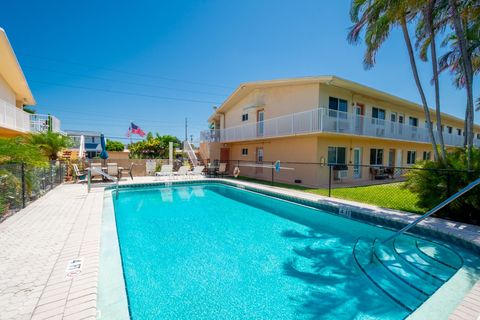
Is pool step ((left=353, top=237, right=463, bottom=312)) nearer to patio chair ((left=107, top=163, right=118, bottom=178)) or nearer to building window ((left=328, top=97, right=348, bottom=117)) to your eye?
building window ((left=328, top=97, right=348, bottom=117))

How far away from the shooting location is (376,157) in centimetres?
1609

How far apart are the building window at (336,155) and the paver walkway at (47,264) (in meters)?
12.2

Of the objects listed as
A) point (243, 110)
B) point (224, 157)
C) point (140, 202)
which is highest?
point (243, 110)

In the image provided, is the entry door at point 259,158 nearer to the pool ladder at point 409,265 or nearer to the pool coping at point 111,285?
the pool ladder at point 409,265

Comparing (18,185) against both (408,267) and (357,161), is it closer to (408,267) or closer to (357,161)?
(408,267)

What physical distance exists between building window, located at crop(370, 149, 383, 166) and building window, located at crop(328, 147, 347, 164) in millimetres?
3287

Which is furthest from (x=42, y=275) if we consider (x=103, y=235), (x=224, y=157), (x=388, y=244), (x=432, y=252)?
(x=224, y=157)

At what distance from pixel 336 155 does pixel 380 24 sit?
773 cm

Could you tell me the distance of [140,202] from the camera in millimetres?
9328

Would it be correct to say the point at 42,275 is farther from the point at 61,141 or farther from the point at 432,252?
the point at 61,141

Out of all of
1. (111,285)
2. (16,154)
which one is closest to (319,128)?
(111,285)

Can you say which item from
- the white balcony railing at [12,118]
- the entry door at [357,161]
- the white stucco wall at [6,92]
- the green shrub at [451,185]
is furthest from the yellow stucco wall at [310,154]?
the white stucco wall at [6,92]

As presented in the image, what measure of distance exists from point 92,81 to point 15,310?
3397 cm

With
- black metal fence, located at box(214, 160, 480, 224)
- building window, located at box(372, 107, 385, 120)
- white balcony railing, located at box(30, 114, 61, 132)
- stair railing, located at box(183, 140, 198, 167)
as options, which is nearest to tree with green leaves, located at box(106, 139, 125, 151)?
white balcony railing, located at box(30, 114, 61, 132)
